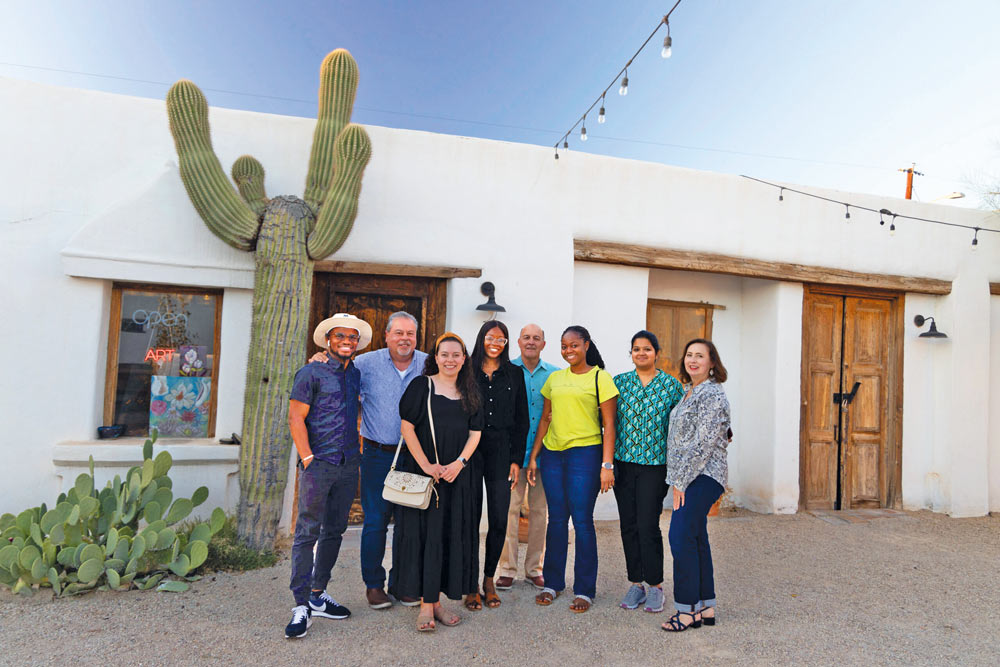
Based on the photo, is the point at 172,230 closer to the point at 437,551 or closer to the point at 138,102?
the point at 138,102

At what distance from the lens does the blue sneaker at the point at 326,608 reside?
11.1ft

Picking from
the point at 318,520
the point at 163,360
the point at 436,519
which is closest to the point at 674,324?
the point at 436,519

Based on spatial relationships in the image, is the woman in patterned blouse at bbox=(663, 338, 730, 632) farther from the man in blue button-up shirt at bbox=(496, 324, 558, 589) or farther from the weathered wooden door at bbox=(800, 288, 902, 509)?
the weathered wooden door at bbox=(800, 288, 902, 509)

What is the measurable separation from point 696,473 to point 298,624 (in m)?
2.25

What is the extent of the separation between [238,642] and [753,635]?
278 cm

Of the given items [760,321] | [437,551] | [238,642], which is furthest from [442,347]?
[760,321]

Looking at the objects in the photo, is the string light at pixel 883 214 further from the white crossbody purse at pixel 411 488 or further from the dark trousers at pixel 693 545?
the white crossbody purse at pixel 411 488

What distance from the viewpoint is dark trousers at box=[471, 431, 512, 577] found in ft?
11.2

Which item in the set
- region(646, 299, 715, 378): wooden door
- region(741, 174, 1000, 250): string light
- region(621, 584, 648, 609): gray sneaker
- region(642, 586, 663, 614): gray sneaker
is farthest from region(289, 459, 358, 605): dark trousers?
region(741, 174, 1000, 250): string light

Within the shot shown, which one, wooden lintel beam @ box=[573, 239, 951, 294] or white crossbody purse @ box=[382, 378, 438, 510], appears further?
wooden lintel beam @ box=[573, 239, 951, 294]

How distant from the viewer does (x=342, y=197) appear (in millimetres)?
4496

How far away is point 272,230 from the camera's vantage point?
14.4ft

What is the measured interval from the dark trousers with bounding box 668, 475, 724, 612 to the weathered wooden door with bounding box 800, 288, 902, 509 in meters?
3.62

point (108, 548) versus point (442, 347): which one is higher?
point (442, 347)
